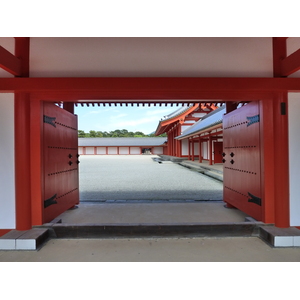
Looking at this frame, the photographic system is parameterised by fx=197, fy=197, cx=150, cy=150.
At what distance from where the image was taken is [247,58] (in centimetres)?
309

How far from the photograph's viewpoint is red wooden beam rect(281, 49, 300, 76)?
2650 mm

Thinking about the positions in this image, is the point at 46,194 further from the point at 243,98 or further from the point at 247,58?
the point at 247,58

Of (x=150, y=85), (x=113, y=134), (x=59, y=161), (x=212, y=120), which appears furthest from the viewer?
(x=113, y=134)

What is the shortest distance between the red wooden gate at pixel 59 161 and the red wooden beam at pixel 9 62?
601 mm

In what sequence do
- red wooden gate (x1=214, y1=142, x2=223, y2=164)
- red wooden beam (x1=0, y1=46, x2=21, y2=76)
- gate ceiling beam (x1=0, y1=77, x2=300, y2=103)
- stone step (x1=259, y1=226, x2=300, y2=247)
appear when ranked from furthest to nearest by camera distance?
red wooden gate (x1=214, y1=142, x2=223, y2=164) → gate ceiling beam (x1=0, y1=77, x2=300, y2=103) → stone step (x1=259, y1=226, x2=300, y2=247) → red wooden beam (x1=0, y1=46, x2=21, y2=76)

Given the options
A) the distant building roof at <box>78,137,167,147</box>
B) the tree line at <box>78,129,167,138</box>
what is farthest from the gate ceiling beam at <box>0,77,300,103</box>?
the tree line at <box>78,129,167,138</box>

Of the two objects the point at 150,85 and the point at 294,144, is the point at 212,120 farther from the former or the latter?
the point at 150,85

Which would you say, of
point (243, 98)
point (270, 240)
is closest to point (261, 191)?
point (270, 240)

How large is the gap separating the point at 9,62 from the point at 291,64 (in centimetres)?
392

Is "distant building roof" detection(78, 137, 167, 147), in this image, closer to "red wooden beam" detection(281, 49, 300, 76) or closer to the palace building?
the palace building

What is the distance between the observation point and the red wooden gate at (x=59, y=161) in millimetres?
3289

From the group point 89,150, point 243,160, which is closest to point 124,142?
point 89,150

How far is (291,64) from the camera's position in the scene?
9.12 feet

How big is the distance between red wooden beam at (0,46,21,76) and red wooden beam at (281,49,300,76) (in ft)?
12.7
